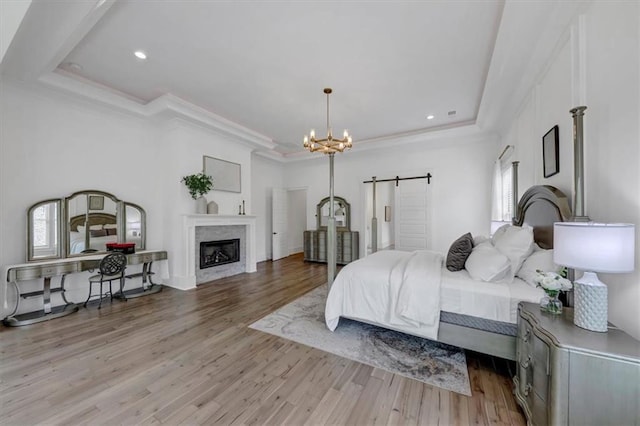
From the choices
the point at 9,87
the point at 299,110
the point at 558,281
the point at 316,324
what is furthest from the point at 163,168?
the point at 558,281

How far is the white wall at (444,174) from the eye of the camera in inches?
205

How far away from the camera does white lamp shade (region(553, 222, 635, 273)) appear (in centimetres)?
120

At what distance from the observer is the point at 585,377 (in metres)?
1.17

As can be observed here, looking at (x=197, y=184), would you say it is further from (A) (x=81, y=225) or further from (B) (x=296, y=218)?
(B) (x=296, y=218)

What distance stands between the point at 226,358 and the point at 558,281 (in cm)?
261

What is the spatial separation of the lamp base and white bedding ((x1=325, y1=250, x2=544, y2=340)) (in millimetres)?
626

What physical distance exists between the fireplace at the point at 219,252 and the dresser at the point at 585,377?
4.83 metres

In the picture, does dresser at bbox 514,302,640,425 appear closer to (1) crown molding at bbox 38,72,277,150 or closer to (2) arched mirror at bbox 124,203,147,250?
(1) crown molding at bbox 38,72,277,150

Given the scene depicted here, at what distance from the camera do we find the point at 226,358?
2266 millimetres

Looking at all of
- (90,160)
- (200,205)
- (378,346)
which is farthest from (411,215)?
(90,160)

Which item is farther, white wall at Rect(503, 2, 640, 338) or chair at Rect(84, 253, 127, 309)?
chair at Rect(84, 253, 127, 309)

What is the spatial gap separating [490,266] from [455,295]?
1.33 feet

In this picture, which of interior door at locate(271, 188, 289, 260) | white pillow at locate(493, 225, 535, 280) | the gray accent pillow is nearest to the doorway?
interior door at locate(271, 188, 289, 260)

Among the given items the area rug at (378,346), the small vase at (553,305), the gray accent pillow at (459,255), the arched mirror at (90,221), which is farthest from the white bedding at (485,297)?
the arched mirror at (90,221)
